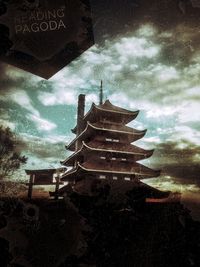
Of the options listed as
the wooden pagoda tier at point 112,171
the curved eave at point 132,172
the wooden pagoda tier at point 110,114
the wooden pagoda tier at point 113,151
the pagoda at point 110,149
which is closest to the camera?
the curved eave at point 132,172

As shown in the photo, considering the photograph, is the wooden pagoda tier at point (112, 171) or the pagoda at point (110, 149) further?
the pagoda at point (110, 149)

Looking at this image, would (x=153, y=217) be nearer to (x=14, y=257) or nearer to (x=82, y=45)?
(x=14, y=257)

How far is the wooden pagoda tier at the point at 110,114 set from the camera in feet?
42.2

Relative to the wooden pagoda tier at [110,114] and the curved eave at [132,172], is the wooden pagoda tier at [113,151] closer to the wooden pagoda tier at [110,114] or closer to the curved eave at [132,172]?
the curved eave at [132,172]

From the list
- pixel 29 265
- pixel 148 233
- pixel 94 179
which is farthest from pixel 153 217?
pixel 94 179

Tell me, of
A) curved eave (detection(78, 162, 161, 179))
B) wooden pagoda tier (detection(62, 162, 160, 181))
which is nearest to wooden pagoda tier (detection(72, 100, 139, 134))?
wooden pagoda tier (detection(62, 162, 160, 181))

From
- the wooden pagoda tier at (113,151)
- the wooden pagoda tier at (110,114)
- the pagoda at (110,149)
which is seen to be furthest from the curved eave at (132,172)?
the wooden pagoda tier at (110,114)

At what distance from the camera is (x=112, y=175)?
12.5 metres

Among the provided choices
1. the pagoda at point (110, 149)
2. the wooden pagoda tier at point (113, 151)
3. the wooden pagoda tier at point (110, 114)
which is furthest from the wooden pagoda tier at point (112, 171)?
the wooden pagoda tier at point (110, 114)

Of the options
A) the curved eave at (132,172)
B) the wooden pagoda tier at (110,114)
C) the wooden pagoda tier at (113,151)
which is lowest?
the curved eave at (132,172)

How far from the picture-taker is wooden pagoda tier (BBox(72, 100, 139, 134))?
12867 mm

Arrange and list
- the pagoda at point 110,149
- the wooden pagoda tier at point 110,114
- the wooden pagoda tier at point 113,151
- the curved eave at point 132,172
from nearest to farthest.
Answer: the curved eave at point 132,172
the pagoda at point 110,149
the wooden pagoda tier at point 113,151
the wooden pagoda tier at point 110,114

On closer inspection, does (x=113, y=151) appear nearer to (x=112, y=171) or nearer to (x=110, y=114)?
(x=112, y=171)

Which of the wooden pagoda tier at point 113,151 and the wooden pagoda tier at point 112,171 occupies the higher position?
the wooden pagoda tier at point 113,151
